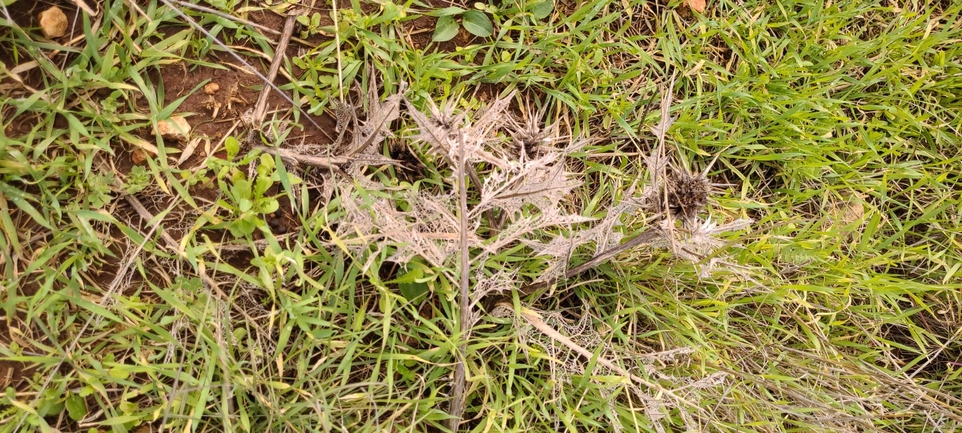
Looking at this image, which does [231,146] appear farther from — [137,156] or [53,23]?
[53,23]

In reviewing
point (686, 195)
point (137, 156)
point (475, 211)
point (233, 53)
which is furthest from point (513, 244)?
point (137, 156)

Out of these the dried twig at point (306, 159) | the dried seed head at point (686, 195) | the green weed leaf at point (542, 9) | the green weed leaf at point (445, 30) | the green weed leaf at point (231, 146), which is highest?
the green weed leaf at point (542, 9)

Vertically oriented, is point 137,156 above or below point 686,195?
below

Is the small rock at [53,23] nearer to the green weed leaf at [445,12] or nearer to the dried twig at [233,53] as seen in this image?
the dried twig at [233,53]

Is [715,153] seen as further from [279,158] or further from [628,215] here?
[279,158]

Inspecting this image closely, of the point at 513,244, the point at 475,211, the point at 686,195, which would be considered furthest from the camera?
the point at 513,244

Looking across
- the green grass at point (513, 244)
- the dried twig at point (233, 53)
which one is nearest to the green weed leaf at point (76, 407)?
the green grass at point (513, 244)

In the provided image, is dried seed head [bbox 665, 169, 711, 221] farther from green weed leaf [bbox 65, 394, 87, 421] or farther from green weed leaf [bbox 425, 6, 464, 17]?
green weed leaf [bbox 65, 394, 87, 421]

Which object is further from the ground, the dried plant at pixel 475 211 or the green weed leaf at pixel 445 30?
the green weed leaf at pixel 445 30
